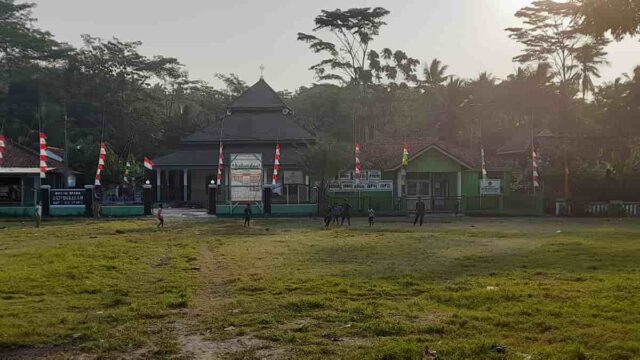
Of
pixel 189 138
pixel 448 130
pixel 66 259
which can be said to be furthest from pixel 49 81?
pixel 66 259

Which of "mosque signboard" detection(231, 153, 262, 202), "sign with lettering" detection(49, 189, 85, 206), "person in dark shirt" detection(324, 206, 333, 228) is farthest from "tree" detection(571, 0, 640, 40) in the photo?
"sign with lettering" detection(49, 189, 85, 206)

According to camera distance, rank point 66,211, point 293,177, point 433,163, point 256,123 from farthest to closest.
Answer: point 256,123
point 293,177
point 433,163
point 66,211

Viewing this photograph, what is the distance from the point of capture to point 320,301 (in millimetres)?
9125

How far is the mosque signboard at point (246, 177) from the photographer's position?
33.2 metres

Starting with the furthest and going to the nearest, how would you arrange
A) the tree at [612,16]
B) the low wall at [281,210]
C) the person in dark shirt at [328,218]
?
the low wall at [281,210], the person in dark shirt at [328,218], the tree at [612,16]

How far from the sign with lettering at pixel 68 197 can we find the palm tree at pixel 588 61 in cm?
4214

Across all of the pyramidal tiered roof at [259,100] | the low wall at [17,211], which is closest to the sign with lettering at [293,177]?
the pyramidal tiered roof at [259,100]

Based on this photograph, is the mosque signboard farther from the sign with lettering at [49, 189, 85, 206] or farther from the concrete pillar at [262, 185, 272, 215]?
the sign with lettering at [49, 189, 85, 206]

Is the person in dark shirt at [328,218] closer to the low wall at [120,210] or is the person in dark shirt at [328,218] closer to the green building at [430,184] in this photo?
the green building at [430,184]

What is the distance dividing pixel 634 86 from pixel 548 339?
150ft

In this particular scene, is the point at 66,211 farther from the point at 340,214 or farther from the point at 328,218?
the point at 328,218

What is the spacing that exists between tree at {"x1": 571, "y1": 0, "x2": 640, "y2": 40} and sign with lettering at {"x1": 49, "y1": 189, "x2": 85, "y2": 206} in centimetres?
2555

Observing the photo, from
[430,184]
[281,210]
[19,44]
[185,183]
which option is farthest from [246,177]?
[19,44]

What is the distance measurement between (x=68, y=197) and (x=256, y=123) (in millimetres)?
17375
